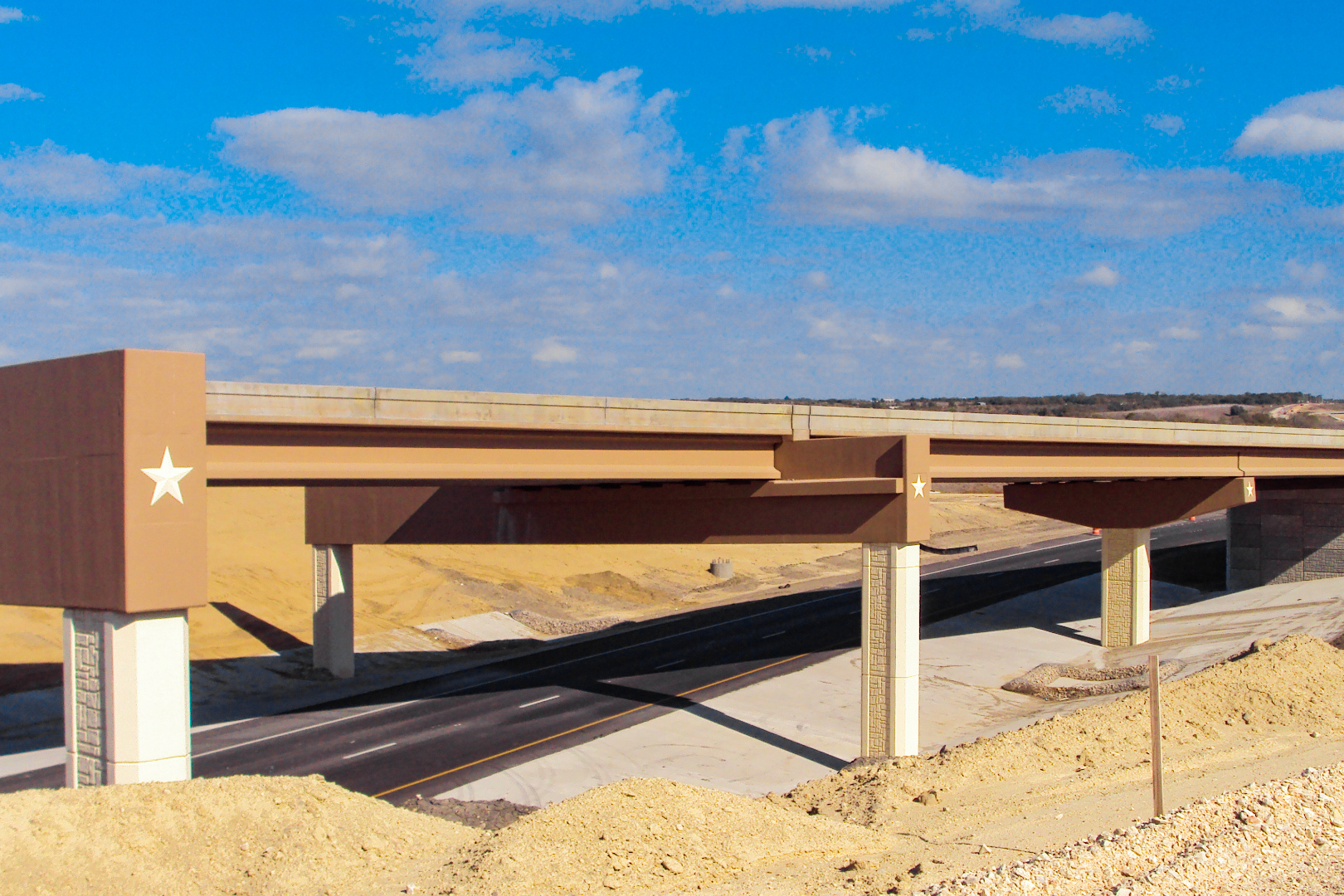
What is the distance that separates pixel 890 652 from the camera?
24594 mm

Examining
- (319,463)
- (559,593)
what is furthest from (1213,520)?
(319,463)

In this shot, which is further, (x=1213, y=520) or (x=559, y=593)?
(x=1213, y=520)

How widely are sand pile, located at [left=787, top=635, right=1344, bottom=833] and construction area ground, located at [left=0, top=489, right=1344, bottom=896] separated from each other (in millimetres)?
65

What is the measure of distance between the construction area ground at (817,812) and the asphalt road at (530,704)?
145 cm

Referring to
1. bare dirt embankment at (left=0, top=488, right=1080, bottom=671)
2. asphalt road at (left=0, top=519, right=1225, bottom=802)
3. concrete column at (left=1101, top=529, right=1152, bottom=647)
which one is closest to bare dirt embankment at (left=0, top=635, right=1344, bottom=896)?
asphalt road at (left=0, top=519, right=1225, bottom=802)

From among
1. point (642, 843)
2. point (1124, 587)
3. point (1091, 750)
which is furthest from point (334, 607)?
point (1124, 587)

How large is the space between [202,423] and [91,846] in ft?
21.5

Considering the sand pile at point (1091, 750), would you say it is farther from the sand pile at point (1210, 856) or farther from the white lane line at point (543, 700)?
the white lane line at point (543, 700)

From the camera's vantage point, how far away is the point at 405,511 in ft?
111

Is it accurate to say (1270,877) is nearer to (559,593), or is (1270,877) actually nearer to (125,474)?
(125,474)

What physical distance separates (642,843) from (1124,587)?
32648mm

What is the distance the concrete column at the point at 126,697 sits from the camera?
15.5 meters

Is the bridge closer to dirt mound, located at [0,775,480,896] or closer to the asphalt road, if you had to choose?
dirt mound, located at [0,775,480,896]

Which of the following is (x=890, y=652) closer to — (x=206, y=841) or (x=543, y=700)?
(x=543, y=700)
